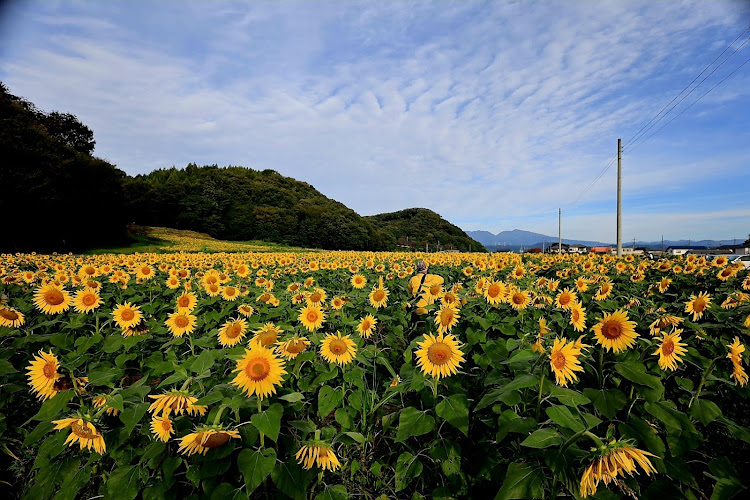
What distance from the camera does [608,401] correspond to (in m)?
1.51

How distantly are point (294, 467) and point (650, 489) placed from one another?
1374 millimetres

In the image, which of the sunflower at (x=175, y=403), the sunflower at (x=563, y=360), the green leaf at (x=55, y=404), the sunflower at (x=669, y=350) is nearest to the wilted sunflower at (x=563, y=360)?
the sunflower at (x=563, y=360)

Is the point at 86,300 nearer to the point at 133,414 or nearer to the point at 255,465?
the point at 133,414

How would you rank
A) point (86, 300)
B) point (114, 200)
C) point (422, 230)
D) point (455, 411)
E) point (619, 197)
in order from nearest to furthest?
point (455, 411) < point (86, 300) < point (619, 197) < point (114, 200) < point (422, 230)

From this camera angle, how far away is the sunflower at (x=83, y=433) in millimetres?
1507

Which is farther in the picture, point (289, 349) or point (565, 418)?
point (289, 349)

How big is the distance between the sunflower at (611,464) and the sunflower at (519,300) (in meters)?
1.62

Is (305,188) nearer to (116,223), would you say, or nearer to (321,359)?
(116,223)

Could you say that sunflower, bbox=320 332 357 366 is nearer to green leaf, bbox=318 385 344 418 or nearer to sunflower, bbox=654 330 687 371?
green leaf, bbox=318 385 344 418

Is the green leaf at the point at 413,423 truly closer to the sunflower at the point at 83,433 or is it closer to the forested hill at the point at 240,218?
the sunflower at the point at 83,433

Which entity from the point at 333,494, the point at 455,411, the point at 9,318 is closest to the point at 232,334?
the point at 333,494

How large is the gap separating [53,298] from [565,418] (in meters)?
4.14

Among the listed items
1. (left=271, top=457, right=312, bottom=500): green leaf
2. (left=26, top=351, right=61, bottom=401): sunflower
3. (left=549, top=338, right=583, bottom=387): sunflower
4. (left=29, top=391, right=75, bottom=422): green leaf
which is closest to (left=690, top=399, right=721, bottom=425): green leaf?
(left=549, top=338, right=583, bottom=387): sunflower

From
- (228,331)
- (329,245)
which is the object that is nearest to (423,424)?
(228,331)
